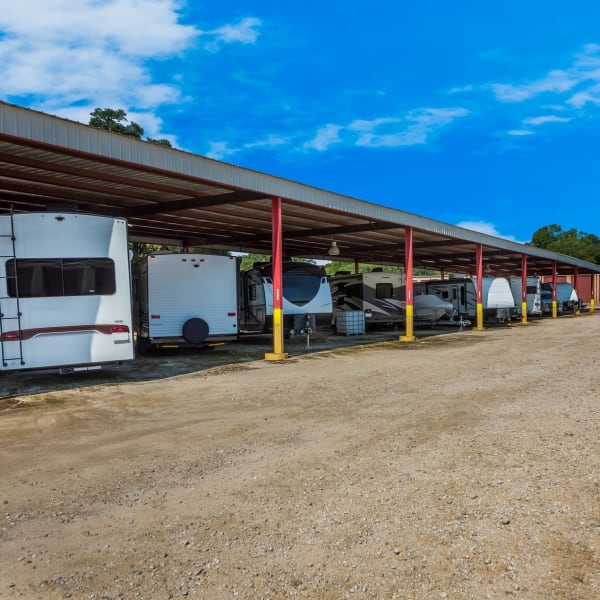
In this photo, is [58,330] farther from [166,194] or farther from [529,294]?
[529,294]

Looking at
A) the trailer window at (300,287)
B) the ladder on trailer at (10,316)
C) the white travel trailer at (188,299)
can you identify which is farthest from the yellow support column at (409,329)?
the ladder on trailer at (10,316)

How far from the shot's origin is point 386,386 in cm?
816

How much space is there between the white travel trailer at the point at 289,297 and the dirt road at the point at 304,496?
777 centimetres

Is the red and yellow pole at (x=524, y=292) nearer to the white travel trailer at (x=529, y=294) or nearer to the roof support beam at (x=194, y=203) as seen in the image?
the white travel trailer at (x=529, y=294)

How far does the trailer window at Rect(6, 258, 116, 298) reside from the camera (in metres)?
7.84

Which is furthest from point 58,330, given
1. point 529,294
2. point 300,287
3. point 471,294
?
point 529,294

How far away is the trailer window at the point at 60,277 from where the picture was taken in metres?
7.84

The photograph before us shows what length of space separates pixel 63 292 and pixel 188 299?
4.21 m

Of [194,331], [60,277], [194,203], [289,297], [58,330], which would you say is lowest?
[194,331]

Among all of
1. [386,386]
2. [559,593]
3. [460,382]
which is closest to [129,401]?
[386,386]

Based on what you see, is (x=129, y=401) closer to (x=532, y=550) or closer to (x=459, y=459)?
(x=459, y=459)

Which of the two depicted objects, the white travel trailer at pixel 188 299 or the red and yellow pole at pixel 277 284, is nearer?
the red and yellow pole at pixel 277 284

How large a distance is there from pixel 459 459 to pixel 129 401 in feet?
16.2

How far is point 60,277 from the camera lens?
812cm
